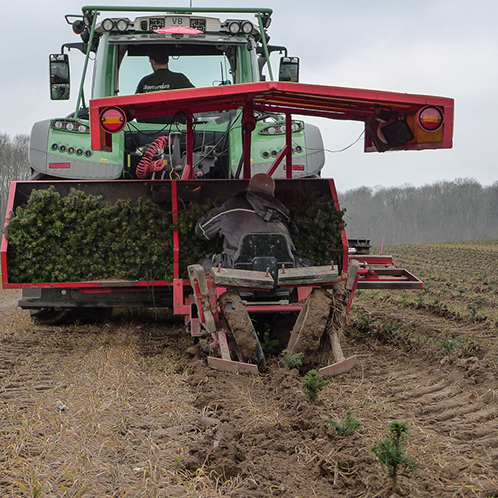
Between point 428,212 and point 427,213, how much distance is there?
0.34 m

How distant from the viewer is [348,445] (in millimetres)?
3014

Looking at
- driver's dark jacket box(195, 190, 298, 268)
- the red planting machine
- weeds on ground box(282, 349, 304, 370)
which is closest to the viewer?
weeds on ground box(282, 349, 304, 370)

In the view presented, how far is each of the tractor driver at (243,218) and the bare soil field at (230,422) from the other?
3.16 ft

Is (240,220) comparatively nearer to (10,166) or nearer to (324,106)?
(324,106)

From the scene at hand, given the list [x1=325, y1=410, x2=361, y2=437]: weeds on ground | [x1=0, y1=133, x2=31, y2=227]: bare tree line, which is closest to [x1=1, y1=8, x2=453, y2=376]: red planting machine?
[x1=325, y1=410, x2=361, y2=437]: weeds on ground

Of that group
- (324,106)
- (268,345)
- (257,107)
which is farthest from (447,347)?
(257,107)

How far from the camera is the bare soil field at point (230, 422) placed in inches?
105

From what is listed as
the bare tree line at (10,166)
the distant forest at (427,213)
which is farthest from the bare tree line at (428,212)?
the bare tree line at (10,166)

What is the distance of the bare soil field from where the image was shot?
2670 millimetres

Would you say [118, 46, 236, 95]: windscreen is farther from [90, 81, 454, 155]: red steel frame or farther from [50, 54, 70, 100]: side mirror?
[90, 81, 454, 155]: red steel frame

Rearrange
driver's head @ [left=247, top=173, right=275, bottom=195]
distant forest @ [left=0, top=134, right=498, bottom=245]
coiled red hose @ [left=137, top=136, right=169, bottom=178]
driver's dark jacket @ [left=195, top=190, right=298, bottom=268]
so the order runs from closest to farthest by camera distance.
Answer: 1. driver's dark jacket @ [left=195, top=190, right=298, bottom=268]
2. driver's head @ [left=247, top=173, right=275, bottom=195]
3. coiled red hose @ [left=137, top=136, right=169, bottom=178]
4. distant forest @ [left=0, top=134, right=498, bottom=245]

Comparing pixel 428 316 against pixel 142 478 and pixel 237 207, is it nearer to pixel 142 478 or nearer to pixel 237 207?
pixel 237 207

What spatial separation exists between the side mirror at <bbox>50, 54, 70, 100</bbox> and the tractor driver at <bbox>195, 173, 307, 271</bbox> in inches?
106

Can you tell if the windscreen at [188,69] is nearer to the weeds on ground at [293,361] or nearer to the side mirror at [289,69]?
the side mirror at [289,69]
